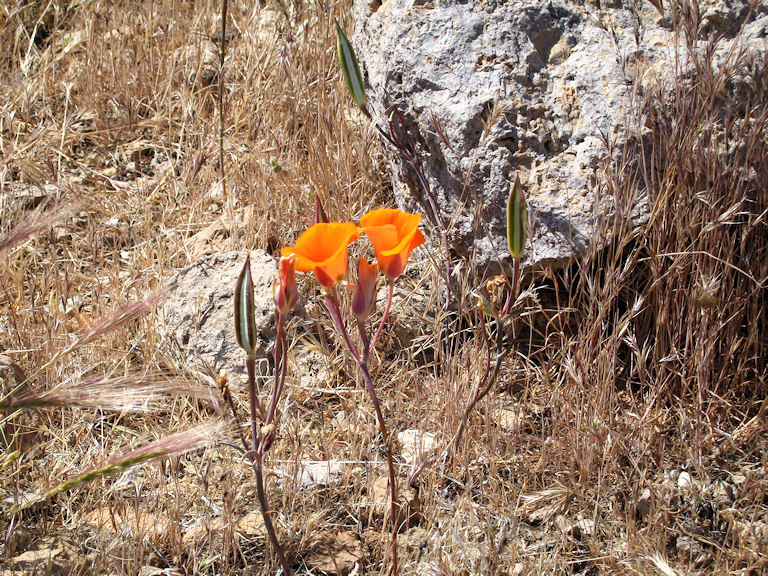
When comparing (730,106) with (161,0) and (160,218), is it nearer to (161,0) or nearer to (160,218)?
(160,218)

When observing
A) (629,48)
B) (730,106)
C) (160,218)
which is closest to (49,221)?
(160,218)

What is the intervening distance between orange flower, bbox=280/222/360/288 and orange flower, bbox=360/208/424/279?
59mm

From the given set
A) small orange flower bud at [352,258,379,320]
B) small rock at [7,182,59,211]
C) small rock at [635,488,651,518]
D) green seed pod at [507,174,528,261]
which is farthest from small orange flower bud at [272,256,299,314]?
small rock at [7,182,59,211]

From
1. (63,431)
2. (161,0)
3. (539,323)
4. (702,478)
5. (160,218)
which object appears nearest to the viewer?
(702,478)

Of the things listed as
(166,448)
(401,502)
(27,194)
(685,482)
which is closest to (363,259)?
(166,448)

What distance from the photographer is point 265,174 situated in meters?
2.77

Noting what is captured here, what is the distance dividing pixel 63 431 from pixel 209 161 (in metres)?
1.32

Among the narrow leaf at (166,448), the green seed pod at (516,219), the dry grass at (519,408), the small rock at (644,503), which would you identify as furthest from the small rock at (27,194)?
the small rock at (644,503)

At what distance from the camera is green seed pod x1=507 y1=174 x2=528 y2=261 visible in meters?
1.52

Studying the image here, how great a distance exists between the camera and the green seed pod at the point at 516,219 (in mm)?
1520

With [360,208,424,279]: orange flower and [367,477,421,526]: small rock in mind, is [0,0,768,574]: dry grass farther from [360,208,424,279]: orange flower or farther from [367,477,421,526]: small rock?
[360,208,424,279]: orange flower

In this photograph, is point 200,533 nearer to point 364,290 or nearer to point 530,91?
A: point 364,290

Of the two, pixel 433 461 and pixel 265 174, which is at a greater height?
pixel 265 174

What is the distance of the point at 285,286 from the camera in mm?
1414
